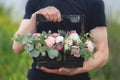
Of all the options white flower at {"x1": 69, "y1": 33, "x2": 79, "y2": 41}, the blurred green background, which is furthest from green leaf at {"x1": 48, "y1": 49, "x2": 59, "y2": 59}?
the blurred green background

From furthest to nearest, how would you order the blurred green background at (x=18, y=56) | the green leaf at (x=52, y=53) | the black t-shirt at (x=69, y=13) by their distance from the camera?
the blurred green background at (x=18, y=56), the black t-shirt at (x=69, y=13), the green leaf at (x=52, y=53)

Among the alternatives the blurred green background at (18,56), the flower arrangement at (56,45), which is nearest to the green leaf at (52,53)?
the flower arrangement at (56,45)

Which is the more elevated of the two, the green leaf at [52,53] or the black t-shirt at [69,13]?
the black t-shirt at [69,13]

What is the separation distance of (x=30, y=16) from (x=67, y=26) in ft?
0.79

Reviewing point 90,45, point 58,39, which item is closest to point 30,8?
point 58,39

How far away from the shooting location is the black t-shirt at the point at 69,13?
3.46m

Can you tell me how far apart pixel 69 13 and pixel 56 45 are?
0.87 feet

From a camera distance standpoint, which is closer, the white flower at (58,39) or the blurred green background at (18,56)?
the white flower at (58,39)

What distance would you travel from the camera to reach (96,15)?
3576 mm

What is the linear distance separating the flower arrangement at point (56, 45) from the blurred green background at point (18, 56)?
7.31 feet

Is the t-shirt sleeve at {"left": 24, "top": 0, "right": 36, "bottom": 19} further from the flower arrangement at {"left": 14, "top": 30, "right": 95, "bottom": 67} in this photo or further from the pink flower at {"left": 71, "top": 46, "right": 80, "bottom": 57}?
the pink flower at {"left": 71, "top": 46, "right": 80, "bottom": 57}

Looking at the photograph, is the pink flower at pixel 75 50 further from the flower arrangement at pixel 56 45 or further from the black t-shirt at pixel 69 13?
the black t-shirt at pixel 69 13

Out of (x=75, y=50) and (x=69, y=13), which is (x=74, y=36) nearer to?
(x=75, y=50)

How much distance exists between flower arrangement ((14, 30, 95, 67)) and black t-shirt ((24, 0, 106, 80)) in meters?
0.13
